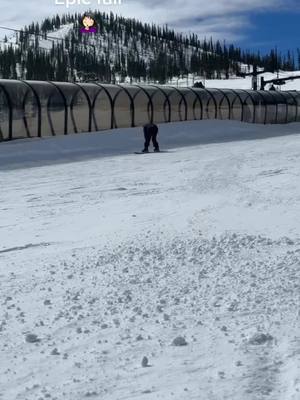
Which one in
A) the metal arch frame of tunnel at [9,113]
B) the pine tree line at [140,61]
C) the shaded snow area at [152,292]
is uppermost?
the pine tree line at [140,61]

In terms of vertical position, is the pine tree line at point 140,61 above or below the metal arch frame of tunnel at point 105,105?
above

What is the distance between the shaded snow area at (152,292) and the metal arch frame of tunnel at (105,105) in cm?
1196

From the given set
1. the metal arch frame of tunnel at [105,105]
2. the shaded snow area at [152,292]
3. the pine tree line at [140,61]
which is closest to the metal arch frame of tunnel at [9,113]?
the metal arch frame of tunnel at [105,105]

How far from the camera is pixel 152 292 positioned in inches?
192

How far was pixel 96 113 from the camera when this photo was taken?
26359mm

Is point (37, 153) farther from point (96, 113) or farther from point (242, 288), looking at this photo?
point (242, 288)

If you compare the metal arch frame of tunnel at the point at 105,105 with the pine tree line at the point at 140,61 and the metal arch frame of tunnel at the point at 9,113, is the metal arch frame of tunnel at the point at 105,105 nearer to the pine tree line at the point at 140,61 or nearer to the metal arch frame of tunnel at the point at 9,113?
the metal arch frame of tunnel at the point at 9,113

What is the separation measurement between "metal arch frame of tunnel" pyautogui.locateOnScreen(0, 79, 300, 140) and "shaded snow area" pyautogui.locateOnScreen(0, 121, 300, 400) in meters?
12.0

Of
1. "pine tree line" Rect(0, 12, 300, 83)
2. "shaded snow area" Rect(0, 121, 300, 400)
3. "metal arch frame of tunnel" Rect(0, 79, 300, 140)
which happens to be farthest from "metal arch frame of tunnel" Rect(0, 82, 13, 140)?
"pine tree line" Rect(0, 12, 300, 83)

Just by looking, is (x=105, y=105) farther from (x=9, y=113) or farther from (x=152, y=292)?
(x=152, y=292)

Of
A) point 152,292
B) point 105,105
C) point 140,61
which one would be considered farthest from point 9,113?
point 140,61

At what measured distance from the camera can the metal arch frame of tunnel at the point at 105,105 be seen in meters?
22.5

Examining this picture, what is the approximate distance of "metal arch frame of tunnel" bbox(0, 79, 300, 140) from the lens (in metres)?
22.5

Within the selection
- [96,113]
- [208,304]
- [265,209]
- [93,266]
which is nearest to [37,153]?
[96,113]
